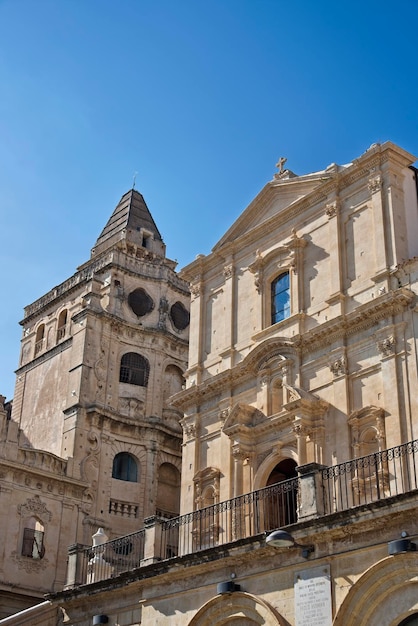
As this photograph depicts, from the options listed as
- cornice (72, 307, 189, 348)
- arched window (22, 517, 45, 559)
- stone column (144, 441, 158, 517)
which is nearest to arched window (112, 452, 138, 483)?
stone column (144, 441, 158, 517)

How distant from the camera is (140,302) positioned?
4084cm

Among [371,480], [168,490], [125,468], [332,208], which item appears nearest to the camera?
[371,480]

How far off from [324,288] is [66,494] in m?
14.5

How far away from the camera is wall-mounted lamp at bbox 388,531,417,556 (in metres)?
16.9

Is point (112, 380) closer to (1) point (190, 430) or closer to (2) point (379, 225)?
(1) point (190, 430)

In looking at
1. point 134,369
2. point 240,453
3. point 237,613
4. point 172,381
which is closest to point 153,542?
point 240,453

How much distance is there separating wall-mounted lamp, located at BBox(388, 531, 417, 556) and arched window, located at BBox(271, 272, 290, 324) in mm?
10154

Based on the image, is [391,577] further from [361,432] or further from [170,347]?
[170,347]

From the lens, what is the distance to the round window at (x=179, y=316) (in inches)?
1639

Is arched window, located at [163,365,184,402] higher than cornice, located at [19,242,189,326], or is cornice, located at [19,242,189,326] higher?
cornice, located at [19,242,189,326]

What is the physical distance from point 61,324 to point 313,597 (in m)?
24.7

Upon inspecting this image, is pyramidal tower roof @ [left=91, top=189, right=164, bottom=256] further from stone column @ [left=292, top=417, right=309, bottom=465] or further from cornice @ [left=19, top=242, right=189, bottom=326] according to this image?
stone column @ [left=292, top=417, right=309, bottom=465]

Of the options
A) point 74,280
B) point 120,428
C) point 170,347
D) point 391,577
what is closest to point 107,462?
point 120,428

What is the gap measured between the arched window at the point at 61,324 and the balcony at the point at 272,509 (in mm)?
14385
